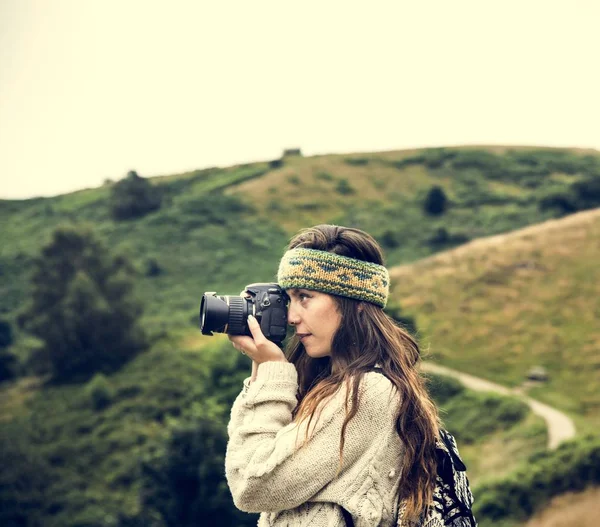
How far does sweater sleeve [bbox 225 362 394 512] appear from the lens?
7.15 feet

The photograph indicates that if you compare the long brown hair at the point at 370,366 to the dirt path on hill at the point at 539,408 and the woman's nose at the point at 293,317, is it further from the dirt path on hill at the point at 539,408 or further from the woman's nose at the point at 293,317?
the dirt path on hill at the point at 539,408

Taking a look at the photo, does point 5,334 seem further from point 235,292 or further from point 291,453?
point 291,453

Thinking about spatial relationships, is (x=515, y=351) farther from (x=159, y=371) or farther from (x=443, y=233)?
(x=443, y=233)

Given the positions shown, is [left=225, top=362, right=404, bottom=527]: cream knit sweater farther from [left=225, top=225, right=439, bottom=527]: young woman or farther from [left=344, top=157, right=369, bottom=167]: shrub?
[left=344, top=157, right=369, bottom=167]: shrub

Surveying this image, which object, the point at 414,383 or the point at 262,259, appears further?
the point at 262,259

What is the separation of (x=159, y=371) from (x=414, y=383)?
92.7 ft

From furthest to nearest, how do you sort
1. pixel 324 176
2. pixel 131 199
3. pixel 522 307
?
pixel 324 176
pixel 131 199
pixel 522 307

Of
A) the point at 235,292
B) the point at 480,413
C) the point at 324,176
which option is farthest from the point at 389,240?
the point at 480,413

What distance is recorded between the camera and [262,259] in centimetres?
4306

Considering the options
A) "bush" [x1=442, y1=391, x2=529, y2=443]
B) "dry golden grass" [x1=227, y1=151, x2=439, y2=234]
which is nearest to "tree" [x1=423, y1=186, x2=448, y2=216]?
"dry golden grass" [x1=227, y1=151, x2=439, y2=234]

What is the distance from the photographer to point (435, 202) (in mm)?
45750

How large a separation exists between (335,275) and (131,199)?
158ft

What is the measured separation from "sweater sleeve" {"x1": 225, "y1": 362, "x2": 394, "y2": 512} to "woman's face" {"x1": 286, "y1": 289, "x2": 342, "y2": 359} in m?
0.25

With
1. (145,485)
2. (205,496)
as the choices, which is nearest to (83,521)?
(145,485)
